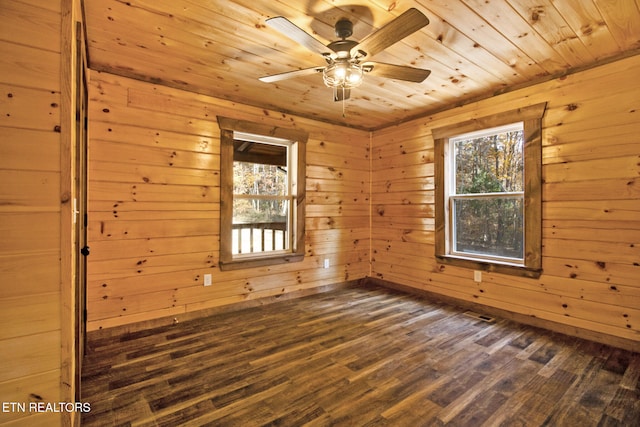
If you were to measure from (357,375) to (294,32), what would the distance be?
7.20 feet

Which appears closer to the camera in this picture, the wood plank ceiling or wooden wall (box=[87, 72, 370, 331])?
the wood plank ceiling

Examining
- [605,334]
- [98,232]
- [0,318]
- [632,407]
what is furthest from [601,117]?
[98,232]

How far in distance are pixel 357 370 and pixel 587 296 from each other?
7.06 feet

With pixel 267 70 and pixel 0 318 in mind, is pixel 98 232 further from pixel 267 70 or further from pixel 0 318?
pixel 267 70

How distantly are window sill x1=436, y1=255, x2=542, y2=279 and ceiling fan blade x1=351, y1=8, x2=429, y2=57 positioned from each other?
254cm

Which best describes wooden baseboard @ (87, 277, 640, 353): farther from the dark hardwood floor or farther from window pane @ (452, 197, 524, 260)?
window pane @ (452, 197, 524, 260)

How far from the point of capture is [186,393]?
1850 mm

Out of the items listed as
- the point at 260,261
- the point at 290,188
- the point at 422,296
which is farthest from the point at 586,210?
the point at 260,261

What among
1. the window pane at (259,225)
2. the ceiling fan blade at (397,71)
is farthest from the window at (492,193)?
the window pane at (259,225)

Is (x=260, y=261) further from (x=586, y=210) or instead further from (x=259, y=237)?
(x=586, y=210)

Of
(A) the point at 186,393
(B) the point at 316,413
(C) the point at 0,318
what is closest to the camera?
(C) the point at 0,318

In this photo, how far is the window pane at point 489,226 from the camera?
3139mm

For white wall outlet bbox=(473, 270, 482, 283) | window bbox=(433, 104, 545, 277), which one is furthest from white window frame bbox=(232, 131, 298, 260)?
white wall outlet bbox=(473, 270, 482, 283)

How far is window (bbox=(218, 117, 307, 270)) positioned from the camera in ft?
10.8
